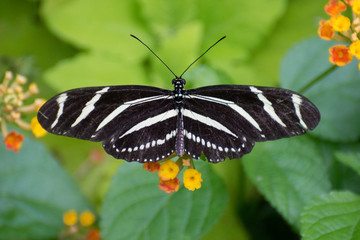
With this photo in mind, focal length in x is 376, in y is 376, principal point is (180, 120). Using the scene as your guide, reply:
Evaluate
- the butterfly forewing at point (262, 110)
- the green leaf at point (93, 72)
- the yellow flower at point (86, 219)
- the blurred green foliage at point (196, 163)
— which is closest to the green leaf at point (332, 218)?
the blurred green foliage at point (196, 163)

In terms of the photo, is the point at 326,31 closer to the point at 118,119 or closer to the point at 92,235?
the point at 118,119

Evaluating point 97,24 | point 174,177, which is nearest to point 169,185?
point 174,177

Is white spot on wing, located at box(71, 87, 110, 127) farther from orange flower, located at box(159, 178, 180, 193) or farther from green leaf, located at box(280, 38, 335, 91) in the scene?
green leaf, located at box(280, 38, 335, 91)

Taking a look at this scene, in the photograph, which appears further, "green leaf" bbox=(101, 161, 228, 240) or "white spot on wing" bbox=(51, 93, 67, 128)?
"green leaf" bbox=(101, 161, 228, 240)

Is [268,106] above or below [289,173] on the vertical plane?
above

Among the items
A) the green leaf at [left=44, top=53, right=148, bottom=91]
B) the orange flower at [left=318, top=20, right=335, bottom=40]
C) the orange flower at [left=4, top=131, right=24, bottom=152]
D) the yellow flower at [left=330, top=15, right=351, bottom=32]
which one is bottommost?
the orange flower at [left=4, top=131, right=24, bottom=152]

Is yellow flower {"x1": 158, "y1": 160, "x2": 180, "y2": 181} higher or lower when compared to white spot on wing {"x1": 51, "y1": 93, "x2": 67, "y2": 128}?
lower

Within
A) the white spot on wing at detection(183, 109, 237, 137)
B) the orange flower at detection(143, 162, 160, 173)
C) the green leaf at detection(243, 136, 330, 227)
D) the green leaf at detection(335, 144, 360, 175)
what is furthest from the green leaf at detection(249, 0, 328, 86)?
the orange flower at detection(143, 162, 160, 173)
